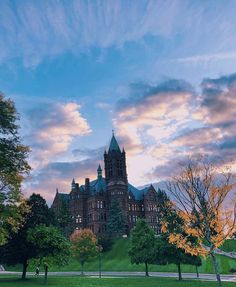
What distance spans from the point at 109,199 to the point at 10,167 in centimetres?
9417

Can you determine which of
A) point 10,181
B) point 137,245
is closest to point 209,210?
point 10,181

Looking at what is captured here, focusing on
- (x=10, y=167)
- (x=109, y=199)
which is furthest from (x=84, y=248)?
(x=109, y=199)

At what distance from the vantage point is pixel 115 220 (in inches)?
4552

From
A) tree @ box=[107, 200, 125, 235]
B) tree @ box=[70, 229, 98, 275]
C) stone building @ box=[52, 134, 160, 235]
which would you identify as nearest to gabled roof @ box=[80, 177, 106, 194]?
stone building @ box=[52, 134, 160, 235]

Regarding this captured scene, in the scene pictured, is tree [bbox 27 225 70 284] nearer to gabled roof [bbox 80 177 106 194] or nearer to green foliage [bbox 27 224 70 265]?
green foliage [bbox 27 224 70 265]

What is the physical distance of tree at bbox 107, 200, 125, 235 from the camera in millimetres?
113838

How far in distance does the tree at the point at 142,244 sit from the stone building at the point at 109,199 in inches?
2479

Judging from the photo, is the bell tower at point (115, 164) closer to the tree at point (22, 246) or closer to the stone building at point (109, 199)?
the stone building at point (109, 199)

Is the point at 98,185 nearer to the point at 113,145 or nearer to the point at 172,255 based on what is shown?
the point at 113,145

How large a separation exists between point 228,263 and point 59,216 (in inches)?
2658

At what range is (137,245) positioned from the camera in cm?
5791

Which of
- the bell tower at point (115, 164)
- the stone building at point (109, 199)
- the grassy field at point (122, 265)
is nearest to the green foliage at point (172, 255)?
the grassy field at point (122, 265)

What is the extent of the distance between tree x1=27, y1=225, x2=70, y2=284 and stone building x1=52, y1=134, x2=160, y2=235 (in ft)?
259

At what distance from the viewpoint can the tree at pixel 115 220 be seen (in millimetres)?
113838
